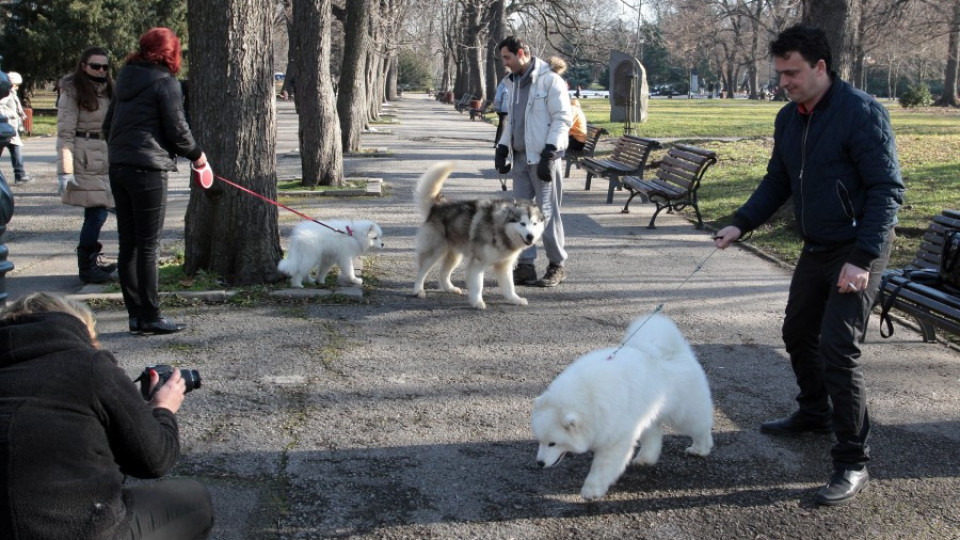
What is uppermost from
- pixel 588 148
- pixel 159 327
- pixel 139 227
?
pixel 588 148

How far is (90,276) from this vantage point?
8.05 meters

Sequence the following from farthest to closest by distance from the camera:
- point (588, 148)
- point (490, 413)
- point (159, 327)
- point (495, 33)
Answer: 1. point (495, 33)
2. point (588, 148)
3. point (159, 327)
4. point (490, 413)

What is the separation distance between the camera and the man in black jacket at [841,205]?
154 inches

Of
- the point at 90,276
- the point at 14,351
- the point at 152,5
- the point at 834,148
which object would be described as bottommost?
the point at 90,276

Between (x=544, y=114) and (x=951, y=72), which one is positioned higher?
(x=951, y=72)

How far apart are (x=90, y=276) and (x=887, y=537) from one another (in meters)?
7.03

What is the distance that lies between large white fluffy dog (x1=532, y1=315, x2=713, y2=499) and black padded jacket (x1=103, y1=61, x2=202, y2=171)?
11.9 feet

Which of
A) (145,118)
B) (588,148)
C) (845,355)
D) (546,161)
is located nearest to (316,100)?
(588,148)

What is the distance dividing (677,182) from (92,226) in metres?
7.91

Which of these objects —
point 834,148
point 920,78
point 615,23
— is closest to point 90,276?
point 834,148

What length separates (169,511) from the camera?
2855 mm

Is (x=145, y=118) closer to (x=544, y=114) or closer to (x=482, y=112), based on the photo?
(x=544, y=114)

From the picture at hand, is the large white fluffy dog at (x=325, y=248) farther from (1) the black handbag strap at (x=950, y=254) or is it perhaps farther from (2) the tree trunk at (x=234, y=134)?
(1) the black handbag strap at (x=950, y=254)

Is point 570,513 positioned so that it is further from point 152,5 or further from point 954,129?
point 152,5
